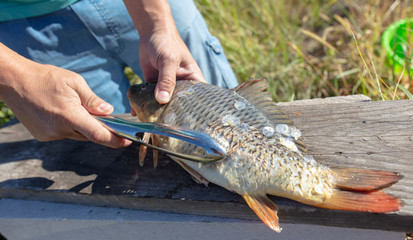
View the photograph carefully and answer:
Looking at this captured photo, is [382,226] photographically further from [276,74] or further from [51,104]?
[276,74]

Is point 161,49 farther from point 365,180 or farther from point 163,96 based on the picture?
point 365,180

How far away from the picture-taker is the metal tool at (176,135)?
1.37 m

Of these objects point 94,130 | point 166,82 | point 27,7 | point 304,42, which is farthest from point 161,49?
point 304,42

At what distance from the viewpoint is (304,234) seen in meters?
1.53

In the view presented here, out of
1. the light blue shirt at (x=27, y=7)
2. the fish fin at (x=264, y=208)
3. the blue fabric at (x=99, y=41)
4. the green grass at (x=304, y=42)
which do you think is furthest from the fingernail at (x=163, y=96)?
the green grass at (x=304, y=42)

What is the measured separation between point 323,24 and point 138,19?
3.19m

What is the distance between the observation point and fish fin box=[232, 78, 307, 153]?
5.02 feet

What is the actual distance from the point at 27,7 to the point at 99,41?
52 cm

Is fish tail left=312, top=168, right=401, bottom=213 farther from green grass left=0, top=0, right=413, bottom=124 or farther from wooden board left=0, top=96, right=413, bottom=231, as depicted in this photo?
green grass left=0, top=0, right=413, bottom=124

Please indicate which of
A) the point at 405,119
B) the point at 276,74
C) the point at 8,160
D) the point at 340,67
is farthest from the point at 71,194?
the point at 340,67

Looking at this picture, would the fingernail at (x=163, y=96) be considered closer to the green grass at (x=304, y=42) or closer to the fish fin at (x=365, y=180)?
the fish fin at (x=365, y=180)

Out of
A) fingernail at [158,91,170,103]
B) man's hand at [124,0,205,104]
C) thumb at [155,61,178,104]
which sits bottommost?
fingernail at [158,91,170,103]

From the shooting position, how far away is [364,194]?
1.21m

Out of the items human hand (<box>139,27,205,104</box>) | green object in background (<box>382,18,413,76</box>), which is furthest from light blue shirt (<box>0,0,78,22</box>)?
green object in background (<box>382,18,413,76</box>)
